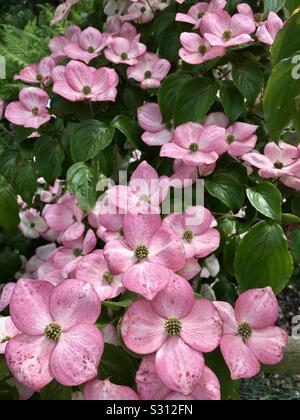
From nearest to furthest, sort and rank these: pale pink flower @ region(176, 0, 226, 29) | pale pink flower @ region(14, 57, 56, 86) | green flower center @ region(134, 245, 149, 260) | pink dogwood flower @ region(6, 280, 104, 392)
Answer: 1. pink dogwood flower @ region(6, 280, 104, 392)
2. green flower center @ region(134, 245, 149, 260)
3. pale pink flower @ region(176, 0, 226, 29)
4. pale pink flower @ region(14, 57, 56, 86)

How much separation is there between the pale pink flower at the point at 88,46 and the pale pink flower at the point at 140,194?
0.24m

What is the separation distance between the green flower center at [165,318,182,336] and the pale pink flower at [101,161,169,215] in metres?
0.14

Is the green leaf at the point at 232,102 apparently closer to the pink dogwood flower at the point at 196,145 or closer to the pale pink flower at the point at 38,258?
the pink dogwood flower at the point at 196,145

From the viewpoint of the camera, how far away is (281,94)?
0.48 metres

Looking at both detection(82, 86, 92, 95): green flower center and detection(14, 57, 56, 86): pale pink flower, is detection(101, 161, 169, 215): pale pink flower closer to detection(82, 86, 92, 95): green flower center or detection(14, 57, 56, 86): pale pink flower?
detection(82, 86, 92, 95): green flower center

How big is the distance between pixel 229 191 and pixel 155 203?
0.33 feet

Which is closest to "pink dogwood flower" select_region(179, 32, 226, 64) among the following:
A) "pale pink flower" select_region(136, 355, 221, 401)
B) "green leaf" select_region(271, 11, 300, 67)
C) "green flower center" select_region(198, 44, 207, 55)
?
"green flower center" select_region(198, 44, 207, 55)

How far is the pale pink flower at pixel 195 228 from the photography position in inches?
23.3

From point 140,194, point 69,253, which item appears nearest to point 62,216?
point 69,253

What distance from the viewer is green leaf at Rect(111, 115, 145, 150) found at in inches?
28.7

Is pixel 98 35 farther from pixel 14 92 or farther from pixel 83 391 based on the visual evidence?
pixel 14 92
